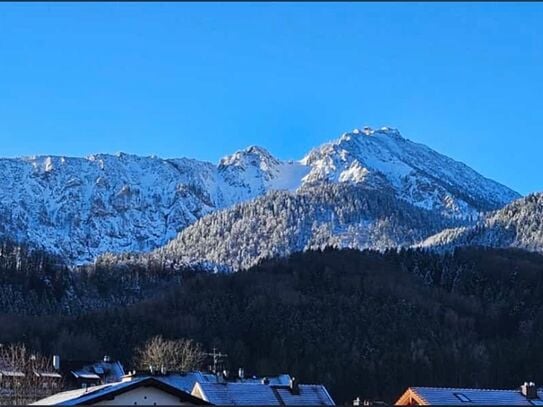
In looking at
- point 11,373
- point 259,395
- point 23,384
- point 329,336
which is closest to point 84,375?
point 11,373

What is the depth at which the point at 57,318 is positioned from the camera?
173 metres

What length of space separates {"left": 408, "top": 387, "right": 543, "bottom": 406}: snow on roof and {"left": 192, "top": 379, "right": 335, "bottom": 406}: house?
8202 millimetres

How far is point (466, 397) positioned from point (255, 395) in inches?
497

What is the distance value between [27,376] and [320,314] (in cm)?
11260

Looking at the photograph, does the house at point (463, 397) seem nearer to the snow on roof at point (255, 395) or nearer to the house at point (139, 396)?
the snow on roof at point (255, 395)

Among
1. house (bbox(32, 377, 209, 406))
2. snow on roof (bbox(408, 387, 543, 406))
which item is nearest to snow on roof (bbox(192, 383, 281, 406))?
snow on roof (bbox(408, 387, 543, 406))

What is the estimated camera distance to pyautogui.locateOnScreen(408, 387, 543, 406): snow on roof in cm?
6112

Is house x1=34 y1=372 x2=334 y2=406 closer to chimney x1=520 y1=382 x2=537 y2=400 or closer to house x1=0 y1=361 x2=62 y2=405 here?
house x1=0 y1=361 x2=62 y2=405

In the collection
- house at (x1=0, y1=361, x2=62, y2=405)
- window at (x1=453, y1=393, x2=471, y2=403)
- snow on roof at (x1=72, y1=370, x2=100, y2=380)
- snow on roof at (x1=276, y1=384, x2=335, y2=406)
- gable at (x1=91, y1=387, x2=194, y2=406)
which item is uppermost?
snow on roof at (x1=72, y1=370, x2=100, y2=380)

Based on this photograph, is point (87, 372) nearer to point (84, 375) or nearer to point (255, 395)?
point (84, 375)

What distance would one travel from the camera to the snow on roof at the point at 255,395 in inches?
2525

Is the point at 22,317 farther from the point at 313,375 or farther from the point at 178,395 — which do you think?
the point at 178,395

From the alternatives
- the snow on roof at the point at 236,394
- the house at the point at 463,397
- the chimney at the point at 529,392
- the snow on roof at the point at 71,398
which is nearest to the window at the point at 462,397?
the house at the point at 463,397

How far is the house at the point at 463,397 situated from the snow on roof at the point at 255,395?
276 inches
